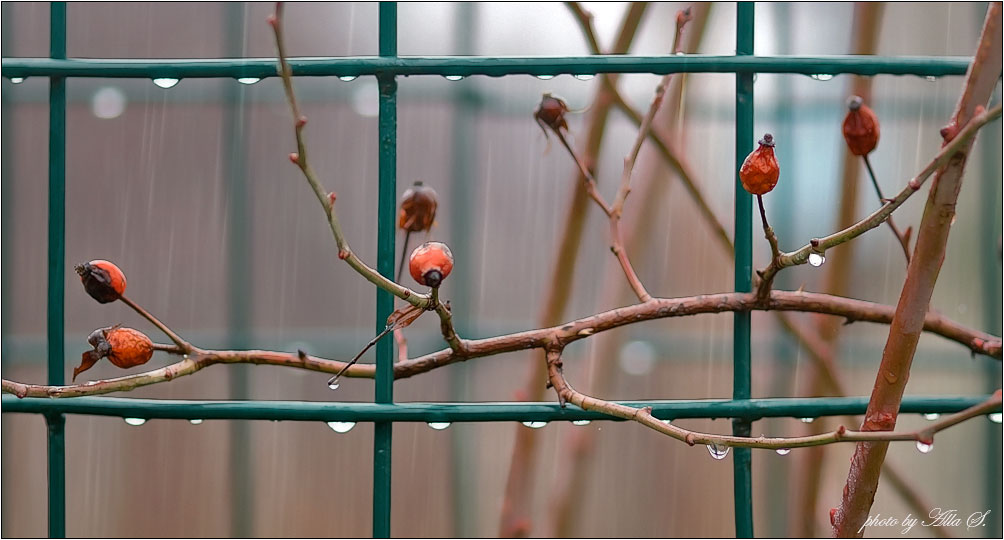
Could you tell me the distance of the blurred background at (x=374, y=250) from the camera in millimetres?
1923

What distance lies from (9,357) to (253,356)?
6.20 feet

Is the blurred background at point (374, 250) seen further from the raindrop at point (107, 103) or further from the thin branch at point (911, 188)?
the thin branch at point (911, 188)

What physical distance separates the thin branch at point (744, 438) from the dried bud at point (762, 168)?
0.12m

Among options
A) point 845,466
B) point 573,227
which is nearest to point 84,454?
point 573,227

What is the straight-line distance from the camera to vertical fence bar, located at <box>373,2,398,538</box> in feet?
1.58

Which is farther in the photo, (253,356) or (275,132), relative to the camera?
(275,132)

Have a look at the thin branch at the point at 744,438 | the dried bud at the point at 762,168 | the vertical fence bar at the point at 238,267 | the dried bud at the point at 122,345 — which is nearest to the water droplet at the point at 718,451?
the thin branch at the point at 744,438

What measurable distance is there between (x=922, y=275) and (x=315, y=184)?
0.29 meters

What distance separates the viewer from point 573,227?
83cm

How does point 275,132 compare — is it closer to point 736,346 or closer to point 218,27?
point 218,27

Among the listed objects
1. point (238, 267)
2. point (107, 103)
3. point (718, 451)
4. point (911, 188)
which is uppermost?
point (107, 103)

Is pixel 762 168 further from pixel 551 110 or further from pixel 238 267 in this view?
pixel 238 267

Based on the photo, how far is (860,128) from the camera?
474 millimetres

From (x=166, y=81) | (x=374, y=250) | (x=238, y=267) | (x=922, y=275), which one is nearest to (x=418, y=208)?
(x=166, y=81)
